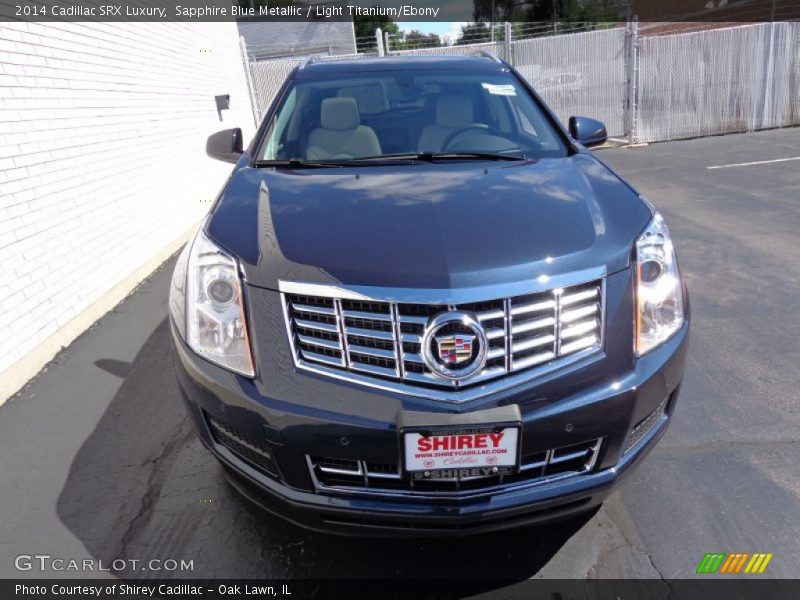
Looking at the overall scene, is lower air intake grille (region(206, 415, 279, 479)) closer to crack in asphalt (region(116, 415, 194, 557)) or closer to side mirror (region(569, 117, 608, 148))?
crack in asphalt (region(116, 415, 194, 557))

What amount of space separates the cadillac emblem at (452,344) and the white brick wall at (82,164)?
10.0 feet

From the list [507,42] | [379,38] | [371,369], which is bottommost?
[371,369]

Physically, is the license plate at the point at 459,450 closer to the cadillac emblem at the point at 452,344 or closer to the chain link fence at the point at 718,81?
the cadillac emblem at the point at 452,344

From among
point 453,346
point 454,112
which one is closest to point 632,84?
point 454,112

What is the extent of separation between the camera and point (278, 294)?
173 cm

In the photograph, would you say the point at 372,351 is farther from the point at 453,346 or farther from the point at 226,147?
the point at 226,147

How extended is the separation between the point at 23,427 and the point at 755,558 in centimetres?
351

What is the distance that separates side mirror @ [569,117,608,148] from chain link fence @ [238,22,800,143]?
9.62 metres

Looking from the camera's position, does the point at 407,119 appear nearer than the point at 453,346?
No

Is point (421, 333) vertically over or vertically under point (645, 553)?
over

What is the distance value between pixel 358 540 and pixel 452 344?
3.39 ft

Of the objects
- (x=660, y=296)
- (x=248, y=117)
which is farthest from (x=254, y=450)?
(x=248, y=117)

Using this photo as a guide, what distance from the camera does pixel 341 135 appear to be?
2941 millimetres

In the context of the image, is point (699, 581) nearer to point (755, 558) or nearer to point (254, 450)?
point (755, 558)
